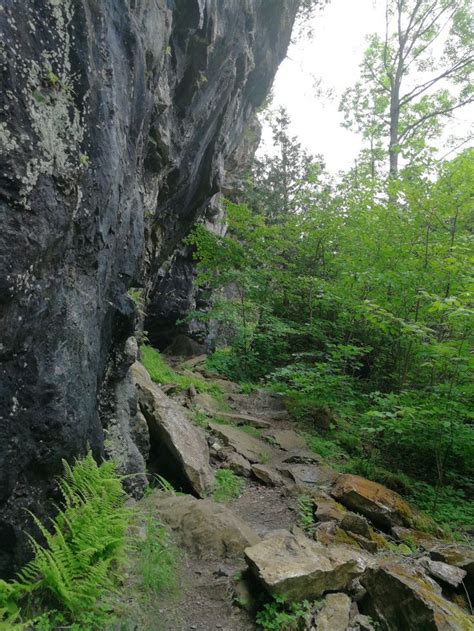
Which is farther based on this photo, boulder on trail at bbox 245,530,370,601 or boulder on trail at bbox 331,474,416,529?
boulder on trail at bbox 331,474,416,529

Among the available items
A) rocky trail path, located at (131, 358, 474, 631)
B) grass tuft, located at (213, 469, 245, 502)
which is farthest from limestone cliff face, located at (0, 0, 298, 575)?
grass tuft, located at (213, 469, 245, 502)

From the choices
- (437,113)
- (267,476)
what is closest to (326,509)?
(267,476)

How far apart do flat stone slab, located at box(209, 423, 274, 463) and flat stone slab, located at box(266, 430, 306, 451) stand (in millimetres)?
280

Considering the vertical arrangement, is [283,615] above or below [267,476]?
below

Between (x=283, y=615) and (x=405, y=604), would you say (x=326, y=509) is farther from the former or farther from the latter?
(x=283, y=615)

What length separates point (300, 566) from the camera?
343cm

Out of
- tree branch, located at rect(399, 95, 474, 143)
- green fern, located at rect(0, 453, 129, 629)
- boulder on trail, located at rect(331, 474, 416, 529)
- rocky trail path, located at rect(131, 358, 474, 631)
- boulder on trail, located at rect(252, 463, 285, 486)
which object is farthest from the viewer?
tree branch, located at rect(399, 95, 474, 143)

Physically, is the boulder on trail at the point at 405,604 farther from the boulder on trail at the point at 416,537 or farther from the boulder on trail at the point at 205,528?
the boulder on trail at the point at 205,528

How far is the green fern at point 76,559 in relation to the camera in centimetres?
261

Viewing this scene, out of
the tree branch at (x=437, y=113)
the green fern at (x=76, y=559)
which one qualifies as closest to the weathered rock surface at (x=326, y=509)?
the green fern at (x=76, y=559)

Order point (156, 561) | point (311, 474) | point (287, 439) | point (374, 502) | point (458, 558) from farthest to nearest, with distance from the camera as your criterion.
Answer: point (287, 439) → point (311, 474) → point (374, 502) → point (458, 558) → point (156, 561)

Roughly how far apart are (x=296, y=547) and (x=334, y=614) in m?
0.66

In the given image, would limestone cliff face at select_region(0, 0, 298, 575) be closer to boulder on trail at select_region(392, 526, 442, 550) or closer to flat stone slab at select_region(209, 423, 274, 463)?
flat stone slab at select_region(209, 423, 274, 463)

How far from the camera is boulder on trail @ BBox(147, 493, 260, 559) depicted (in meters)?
4.04
